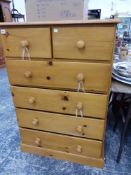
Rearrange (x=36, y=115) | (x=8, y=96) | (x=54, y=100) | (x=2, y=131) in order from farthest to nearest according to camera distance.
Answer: (x=8, y=96) → (x=2, y=131) → (x=36, y=115) → (x=54, y=100)

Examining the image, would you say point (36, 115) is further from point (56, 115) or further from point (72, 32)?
point (72, 32)

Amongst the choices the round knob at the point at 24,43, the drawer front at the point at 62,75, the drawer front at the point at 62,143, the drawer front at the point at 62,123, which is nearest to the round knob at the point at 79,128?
the drawer front at the point at 62,123

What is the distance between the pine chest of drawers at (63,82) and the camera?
0.88 meters

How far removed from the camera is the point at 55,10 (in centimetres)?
94

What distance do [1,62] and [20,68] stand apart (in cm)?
309

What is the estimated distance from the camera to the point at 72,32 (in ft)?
2.85

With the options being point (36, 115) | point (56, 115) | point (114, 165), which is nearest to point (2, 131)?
point (36, 115)

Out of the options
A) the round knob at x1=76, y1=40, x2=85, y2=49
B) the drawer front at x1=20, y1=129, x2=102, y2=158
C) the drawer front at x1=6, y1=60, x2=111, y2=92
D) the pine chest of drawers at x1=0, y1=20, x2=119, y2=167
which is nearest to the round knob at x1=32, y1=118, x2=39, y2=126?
the pine chest of drawers at x1=0, y1=20, x2=119, y2=167

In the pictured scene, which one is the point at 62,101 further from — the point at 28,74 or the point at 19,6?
the point at 19,6

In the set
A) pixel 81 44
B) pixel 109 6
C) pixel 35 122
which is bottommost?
pixel 35 122

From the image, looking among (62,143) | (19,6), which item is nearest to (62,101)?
(62,143)

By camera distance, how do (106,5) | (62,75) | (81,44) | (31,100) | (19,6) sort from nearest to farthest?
(81,44) → (62,75) → (31,100) → (106,5) → (19,6)

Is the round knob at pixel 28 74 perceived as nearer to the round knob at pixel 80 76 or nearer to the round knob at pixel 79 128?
the round knob at pixel 80 76

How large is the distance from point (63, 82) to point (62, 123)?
0.33 m
